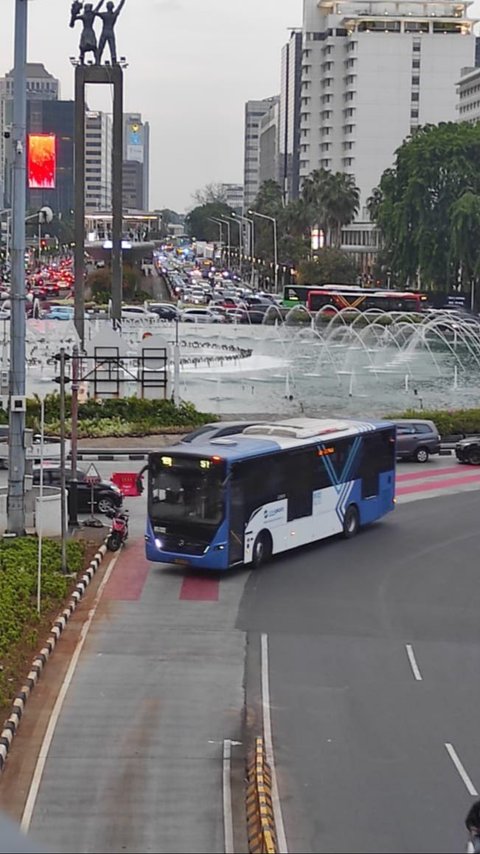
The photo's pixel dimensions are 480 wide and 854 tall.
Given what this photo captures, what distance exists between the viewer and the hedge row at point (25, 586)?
1747 cm

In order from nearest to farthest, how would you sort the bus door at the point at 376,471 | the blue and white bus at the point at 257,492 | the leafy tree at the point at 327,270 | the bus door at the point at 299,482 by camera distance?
the blue and white bus at the point at 257,492 < the bus door at the point at 299,482 < the bus door at the point at 376,471 < the leafy tree at the point at 327,270

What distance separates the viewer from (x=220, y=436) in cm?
2492

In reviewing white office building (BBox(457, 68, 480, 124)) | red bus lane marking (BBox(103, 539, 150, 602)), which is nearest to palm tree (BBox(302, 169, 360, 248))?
white office building (BBox(457, 68, 480, 124))

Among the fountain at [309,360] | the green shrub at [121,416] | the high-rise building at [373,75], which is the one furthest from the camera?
the high-rise building at [373,75]

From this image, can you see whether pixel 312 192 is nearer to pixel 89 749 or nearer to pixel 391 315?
pixel 391 315

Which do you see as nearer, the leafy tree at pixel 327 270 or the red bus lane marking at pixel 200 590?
the red bus lane marking at pixel 200 590

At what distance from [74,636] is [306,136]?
148398 mm

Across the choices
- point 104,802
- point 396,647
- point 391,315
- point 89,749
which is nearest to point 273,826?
point 104,802

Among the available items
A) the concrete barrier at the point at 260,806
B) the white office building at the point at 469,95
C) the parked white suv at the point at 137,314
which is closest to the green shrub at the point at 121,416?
the concrete barrier at the point at 260,806

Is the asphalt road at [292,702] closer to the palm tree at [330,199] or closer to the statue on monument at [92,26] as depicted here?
the statue on monument at [92,26]

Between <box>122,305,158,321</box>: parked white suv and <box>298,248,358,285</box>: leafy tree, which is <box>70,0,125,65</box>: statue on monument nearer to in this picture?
<box>122,305,158,321</box>: parked white suv

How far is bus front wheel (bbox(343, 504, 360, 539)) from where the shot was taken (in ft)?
→ 86.0

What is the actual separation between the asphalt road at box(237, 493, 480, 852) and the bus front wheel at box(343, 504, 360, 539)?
0.30 metres

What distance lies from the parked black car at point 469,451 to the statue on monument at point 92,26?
34718 millimetres
